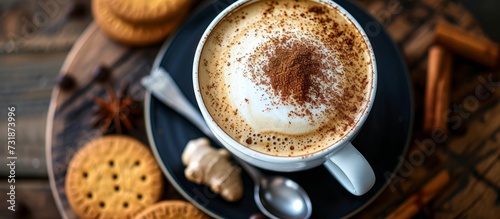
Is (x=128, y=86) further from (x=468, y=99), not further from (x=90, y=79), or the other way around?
(x=468, y=99)

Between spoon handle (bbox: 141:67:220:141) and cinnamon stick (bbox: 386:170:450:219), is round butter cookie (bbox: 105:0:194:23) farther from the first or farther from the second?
cinnamon stick (bbox: 386:170:450:219)

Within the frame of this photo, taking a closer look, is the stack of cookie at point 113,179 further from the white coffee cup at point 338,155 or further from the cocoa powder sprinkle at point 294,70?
the cocoa powder sprinkle at point 294,70

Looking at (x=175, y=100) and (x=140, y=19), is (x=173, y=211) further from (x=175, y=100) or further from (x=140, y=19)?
(x=140, y=19)

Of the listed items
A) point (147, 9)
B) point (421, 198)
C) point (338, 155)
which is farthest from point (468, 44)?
point (147, 9)

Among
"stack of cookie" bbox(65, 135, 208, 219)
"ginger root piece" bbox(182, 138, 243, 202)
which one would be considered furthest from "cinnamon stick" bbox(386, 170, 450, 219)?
"stack of cookie" bbox(65, 135, 208, 219)

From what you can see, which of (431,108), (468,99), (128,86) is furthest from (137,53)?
(468,99)

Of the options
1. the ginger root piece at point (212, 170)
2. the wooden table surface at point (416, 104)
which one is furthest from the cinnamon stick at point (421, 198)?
the ginger root piece at point (212, 170)
